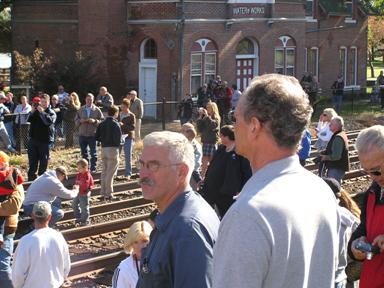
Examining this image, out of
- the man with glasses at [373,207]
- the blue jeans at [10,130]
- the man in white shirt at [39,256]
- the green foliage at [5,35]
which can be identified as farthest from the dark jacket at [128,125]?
the green foliage at [5,35]

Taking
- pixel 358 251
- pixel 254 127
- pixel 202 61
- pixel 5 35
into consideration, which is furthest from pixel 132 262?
pixel 5 35

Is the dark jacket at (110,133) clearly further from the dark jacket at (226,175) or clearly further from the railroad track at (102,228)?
the dark jacket at (226,175)

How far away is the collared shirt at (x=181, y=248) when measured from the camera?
142 inches

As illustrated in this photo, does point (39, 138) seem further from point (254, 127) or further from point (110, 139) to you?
point (254, 127)

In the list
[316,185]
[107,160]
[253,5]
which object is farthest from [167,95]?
[316,185]

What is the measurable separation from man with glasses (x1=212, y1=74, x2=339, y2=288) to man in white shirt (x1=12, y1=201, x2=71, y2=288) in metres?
4.67

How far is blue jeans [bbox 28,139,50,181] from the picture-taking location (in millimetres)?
17328

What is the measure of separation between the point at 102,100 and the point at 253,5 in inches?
557

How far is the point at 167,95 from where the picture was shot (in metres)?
32.6

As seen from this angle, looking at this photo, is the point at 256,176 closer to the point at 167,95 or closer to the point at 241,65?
the point at 167,95

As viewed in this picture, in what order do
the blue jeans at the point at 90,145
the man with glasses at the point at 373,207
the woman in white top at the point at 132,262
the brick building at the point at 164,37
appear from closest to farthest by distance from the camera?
1. the man with glasses at the point at 373,207
2. the woman in white top at the point at 132,262
3. the blue jeans at the point at 90,145
4. the brick building at the point at 164,37

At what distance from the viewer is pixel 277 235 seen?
282 centimetres

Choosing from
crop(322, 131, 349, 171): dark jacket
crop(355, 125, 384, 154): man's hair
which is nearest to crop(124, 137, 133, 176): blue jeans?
crop(322, 131, 349, 171): dark jacket

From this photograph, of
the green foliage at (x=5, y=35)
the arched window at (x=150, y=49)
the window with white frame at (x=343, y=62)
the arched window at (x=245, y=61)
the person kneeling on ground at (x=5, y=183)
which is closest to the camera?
the person kneeling on ground at (x=5, y=183)
